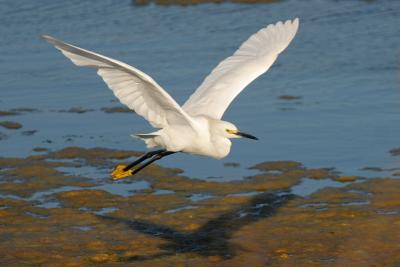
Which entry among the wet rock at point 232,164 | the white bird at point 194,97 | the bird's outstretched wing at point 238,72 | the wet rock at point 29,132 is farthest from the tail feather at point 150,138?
the wet rock at point 29,132

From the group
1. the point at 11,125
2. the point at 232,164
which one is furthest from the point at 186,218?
the point at 11,125

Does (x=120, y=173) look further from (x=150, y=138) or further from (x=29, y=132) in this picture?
(x=29, y=132)

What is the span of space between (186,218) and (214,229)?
43cm

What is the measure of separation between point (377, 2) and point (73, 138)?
861 cm

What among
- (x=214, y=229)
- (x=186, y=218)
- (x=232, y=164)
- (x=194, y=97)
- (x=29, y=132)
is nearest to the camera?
(x=214, y=229)

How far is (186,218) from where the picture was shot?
10.8 meters

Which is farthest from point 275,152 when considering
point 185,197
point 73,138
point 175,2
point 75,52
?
point 175,2

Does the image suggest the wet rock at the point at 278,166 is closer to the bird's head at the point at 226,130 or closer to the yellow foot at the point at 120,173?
the yellow foot at the point at 120,173

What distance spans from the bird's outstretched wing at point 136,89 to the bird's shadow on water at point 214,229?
3.64ft

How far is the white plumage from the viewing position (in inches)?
347

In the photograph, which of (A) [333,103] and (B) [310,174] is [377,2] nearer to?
(A) [333,103]

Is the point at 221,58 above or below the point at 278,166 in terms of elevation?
above

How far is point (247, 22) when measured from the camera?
19.8 meters

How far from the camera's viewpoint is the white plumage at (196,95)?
347 inches
